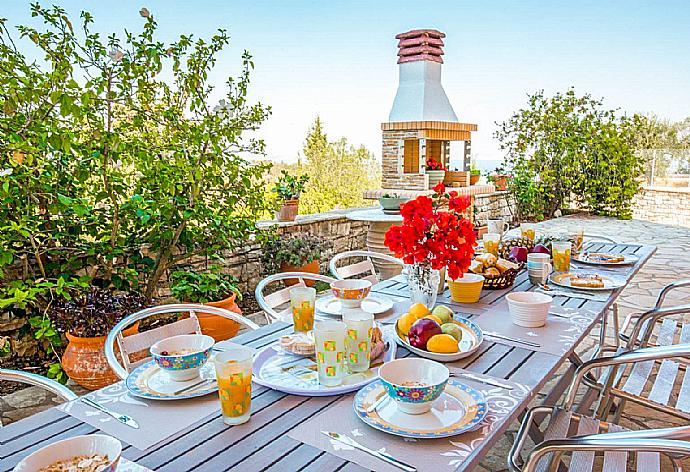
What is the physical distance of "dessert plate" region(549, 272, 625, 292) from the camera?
7.07 feet

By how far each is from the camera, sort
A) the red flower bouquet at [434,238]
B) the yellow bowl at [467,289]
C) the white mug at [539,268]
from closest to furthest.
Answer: the red flower bouquet at [434,238] < the yellow bowl at [467,289] < the white mug at [539,268]

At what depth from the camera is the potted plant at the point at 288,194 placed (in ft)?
15.4

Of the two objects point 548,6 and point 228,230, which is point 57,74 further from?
point 548,6

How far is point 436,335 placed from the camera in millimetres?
1504

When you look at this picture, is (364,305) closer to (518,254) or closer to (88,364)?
(518,254)

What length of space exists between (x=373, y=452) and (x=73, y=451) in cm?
52

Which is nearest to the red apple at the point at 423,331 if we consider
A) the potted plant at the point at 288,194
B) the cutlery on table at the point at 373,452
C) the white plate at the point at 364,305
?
the white plate at the point at 364,305

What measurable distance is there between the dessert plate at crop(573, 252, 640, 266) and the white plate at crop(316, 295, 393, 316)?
1.18 meters

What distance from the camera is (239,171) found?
3.58 metres

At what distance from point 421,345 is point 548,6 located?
9.71m

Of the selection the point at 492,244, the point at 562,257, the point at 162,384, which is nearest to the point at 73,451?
the point at 162,384

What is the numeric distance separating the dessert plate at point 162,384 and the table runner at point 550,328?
0.84 metres

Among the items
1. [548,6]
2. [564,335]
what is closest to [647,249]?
[564,335]

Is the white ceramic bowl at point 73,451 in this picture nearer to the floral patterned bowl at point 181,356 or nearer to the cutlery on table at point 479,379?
the floral patterned bowl at point 181,356
